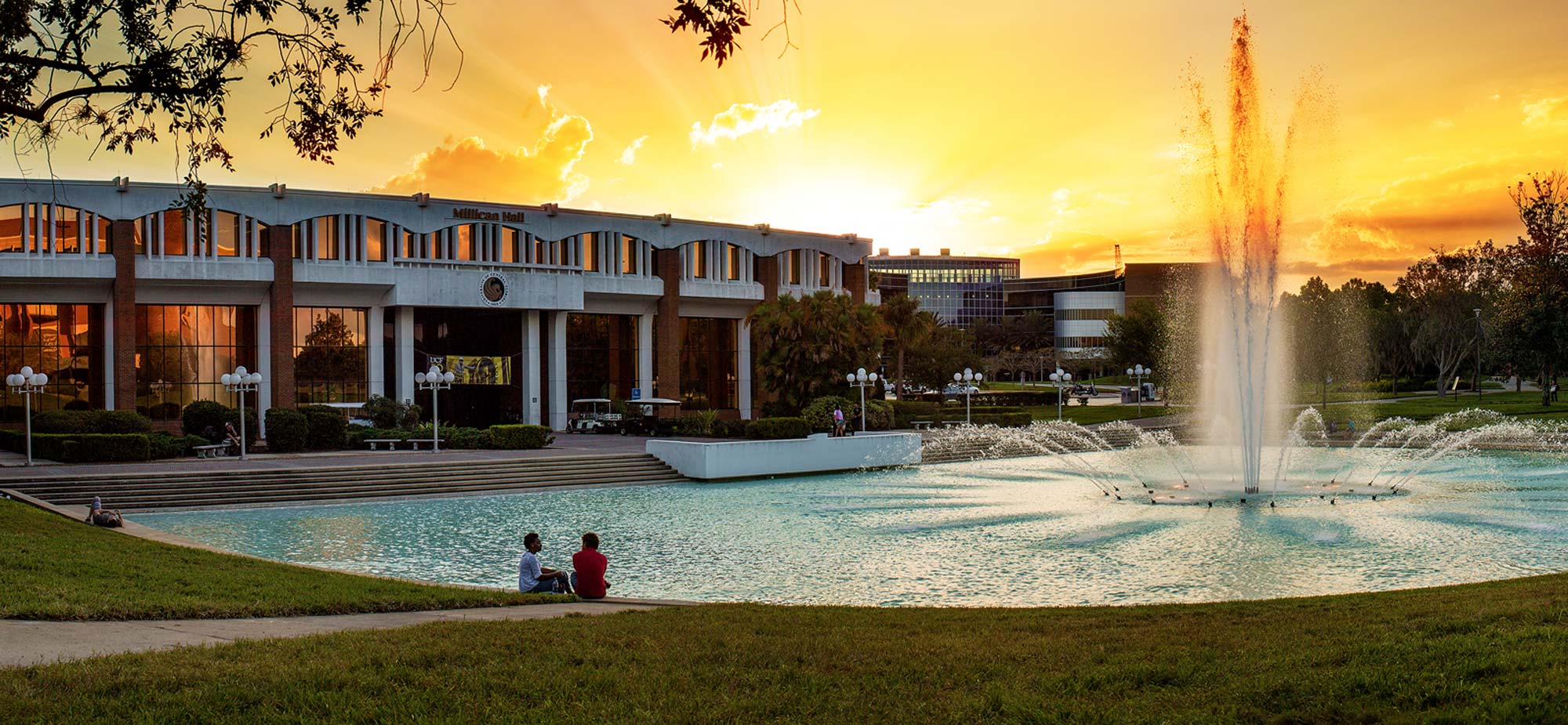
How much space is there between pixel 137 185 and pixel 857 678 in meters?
54.7

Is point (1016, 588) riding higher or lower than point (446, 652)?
lower

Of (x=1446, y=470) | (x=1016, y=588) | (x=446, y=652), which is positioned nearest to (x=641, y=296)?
(x=1446, y=470)

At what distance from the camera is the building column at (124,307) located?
52438 millimetres

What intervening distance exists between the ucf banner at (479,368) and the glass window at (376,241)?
6.29 meters

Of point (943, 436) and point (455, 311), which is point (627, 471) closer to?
point (943, 436)

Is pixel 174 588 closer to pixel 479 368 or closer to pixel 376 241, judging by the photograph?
pixel 376 241

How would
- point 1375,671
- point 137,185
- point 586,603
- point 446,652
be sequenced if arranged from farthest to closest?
point 137,185 → point 586,603 → point 446,652 → point 1375,671

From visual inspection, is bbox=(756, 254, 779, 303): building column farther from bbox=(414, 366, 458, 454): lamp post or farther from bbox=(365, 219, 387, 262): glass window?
bbox=(414, 366, 458, 454): lamp post

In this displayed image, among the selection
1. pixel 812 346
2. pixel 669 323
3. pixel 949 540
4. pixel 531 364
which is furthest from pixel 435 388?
pixel 949 540

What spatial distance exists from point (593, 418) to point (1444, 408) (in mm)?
49286

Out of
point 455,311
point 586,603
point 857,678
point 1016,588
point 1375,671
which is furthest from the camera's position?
point 455,311

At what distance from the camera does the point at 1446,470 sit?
120ft

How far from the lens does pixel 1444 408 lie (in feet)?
220

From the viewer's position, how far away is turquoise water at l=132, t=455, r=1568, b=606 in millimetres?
18359
